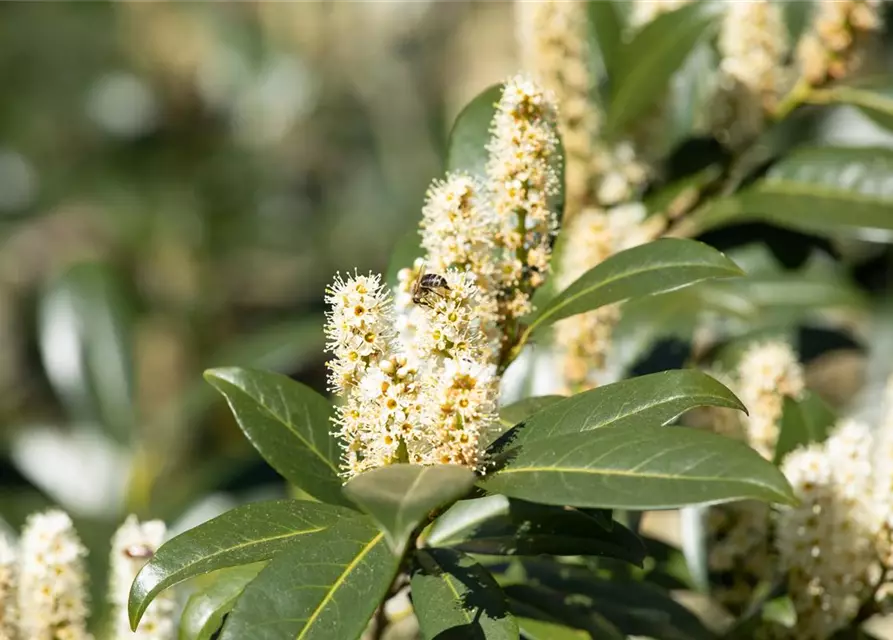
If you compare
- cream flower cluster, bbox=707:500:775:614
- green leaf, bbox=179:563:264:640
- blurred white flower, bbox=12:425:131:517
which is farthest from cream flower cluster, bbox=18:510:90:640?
blurred white flower, bbox=12:425:131:517

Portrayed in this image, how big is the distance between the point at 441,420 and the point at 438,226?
193 mm

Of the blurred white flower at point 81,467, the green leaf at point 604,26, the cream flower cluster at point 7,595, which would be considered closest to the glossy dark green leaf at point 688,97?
the green leaf at point 604,26

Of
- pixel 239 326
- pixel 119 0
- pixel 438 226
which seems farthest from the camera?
pixel 119 0

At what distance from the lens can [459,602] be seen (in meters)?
0.85

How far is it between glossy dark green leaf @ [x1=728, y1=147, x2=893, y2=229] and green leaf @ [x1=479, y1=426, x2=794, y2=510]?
30.2 inches

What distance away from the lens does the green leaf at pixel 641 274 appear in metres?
0.93

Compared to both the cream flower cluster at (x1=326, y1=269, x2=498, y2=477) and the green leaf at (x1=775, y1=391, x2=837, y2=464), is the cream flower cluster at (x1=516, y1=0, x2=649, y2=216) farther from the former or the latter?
the cream flower cluster at (x1=326, y1=269, x2=498, y2=477)

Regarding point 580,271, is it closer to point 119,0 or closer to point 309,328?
point 309,328

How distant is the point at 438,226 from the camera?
942 millimetres

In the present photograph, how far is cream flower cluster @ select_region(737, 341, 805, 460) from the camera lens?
4.44 feet

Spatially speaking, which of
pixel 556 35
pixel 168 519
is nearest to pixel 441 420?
pixel 556 35

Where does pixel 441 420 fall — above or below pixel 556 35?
below

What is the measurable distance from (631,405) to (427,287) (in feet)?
0.68

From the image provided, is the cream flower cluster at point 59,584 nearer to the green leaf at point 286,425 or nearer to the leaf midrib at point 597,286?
the green leaf at point 286,425
